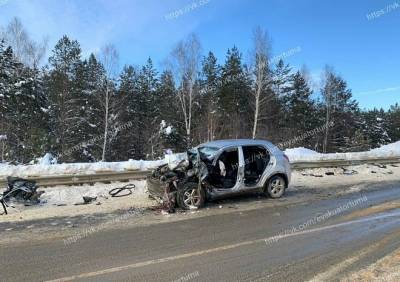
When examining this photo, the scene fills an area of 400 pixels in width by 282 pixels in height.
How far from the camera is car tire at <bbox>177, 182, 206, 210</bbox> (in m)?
10.1

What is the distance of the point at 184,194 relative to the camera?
33.3 feet

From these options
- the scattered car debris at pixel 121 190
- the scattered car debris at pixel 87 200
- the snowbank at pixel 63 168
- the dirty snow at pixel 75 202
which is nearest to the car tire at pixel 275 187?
the dirty snow at pixel 75 202

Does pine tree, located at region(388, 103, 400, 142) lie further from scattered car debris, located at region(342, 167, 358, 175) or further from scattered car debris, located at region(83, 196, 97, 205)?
scattered car debris, located at region(83, 196, 97, 205)

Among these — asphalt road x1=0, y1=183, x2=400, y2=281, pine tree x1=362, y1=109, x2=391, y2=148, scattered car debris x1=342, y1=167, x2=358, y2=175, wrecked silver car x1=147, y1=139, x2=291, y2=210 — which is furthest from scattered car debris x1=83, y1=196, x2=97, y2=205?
pine tree x1=362, y1=109, x2=391, y2=148

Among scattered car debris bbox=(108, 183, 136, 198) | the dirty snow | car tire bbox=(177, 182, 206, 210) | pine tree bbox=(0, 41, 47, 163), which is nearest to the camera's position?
the dirty snow

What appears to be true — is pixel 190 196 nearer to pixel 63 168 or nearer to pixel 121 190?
pixel 121 190

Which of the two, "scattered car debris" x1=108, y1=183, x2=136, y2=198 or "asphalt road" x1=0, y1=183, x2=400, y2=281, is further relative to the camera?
"scattered car debris" x1=108, y1=183, x2=136, y2=198

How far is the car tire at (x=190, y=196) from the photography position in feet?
33.2

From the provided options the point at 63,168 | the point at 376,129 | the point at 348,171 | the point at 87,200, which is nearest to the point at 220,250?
the point at 87,200

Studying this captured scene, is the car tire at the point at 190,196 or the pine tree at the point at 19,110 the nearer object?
the car tire at the point at 190,196

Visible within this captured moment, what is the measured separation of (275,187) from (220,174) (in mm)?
1819

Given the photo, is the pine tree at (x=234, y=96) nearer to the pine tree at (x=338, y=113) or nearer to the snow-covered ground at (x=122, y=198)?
the pine tree at (x=338, y=113)

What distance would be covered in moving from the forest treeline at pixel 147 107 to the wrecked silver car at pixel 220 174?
22979 millimetres

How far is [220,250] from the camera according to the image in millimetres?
6820
